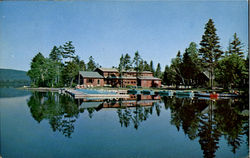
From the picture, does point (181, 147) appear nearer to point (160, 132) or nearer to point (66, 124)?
point (160, 132)

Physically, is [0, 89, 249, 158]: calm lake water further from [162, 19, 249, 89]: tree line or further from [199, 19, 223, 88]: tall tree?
[199, 19, 223, 88]: tall tree

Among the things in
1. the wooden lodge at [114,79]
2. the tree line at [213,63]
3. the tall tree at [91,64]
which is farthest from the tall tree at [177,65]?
the tall tree at [91,64]

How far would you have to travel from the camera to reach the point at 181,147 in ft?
18.0

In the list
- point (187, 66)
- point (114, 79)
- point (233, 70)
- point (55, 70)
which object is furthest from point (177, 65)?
point (55, 70)

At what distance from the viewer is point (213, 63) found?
3003 cm

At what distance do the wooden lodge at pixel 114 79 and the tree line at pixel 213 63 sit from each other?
5.76m

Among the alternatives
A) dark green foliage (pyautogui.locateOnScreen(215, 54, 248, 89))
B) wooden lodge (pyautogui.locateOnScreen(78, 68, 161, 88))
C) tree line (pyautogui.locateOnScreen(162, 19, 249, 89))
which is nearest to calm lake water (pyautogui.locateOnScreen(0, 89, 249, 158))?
tree line (pyautogui.locateOnScreen(162, 19, 249, 89))

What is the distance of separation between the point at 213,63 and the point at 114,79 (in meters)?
19.9

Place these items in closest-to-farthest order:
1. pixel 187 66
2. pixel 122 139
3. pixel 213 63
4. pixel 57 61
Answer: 1. pixel 122 139
2. pixel 213 63
3. pixel 187 66
4. pixel 57 61

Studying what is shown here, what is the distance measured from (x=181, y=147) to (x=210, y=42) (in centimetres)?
2862

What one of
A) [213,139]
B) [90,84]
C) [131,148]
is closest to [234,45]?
[90,84]

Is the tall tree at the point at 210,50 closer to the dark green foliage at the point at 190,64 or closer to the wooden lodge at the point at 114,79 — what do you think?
the dark green foliage at the point at 190,64

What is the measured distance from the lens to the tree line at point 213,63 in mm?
24109

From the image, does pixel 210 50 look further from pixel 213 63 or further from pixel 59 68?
pixel 59 68
